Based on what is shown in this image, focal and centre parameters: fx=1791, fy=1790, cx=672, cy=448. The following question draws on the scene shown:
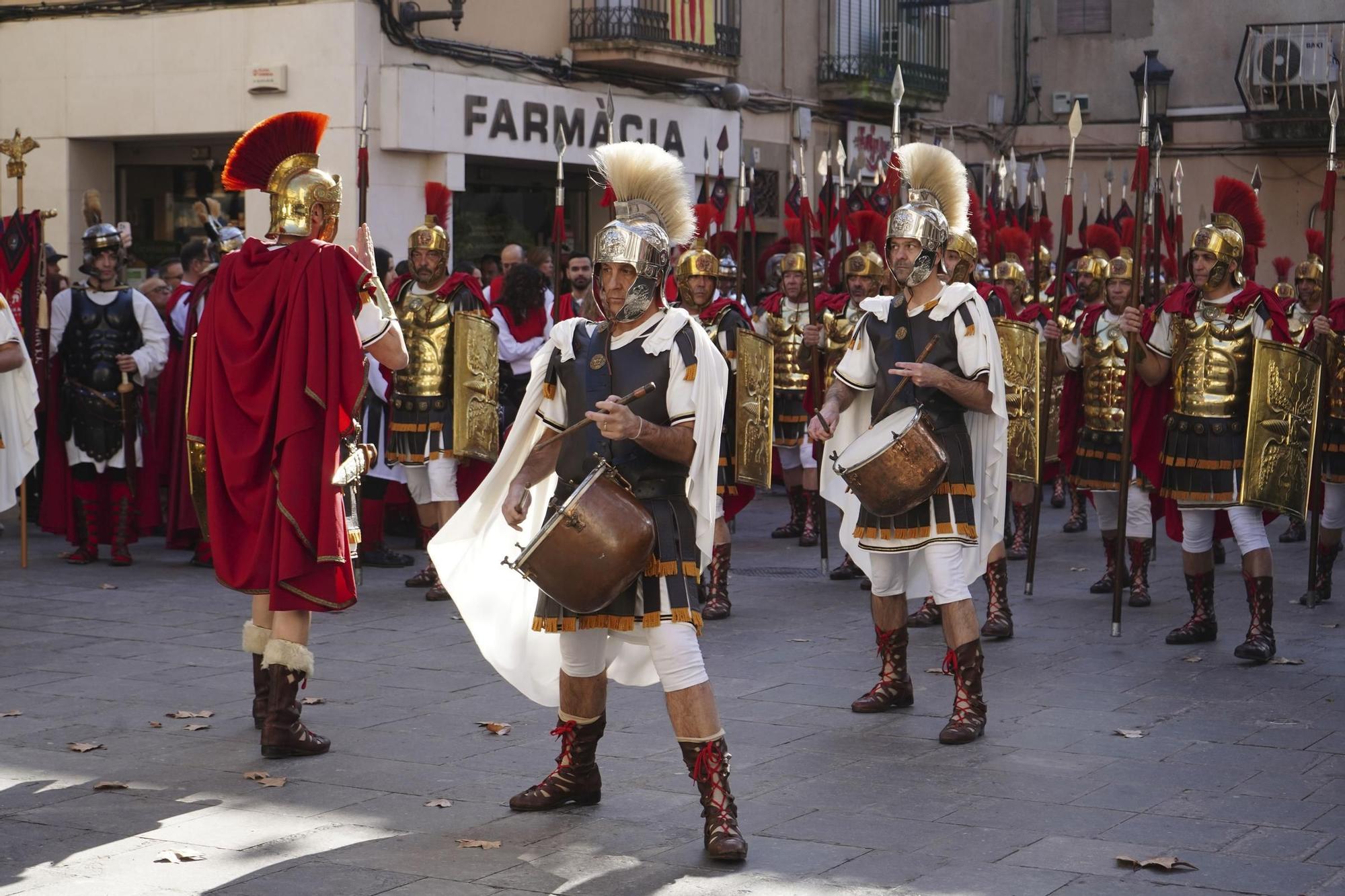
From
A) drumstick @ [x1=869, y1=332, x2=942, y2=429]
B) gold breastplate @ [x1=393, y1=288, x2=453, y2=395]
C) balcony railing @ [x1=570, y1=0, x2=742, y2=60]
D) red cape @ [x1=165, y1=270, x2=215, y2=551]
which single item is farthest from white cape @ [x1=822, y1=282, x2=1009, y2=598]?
balcony railing @ [x1=570, y1=0, x2=742, y2=60]

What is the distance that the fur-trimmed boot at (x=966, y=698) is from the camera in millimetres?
6449

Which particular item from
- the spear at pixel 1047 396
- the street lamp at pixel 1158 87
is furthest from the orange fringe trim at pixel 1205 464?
the street lamp at pixel 1158 87

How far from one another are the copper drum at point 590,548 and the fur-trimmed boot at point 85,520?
664 centimetres

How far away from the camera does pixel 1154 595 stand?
10.1 m

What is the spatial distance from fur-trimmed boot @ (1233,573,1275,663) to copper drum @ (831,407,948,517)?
2.32 m

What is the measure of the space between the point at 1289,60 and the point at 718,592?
1824cm

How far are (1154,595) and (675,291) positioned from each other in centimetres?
328

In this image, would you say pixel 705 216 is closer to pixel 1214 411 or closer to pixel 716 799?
pixel 1214 411

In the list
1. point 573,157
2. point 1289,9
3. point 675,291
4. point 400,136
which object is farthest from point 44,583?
point 1289,9

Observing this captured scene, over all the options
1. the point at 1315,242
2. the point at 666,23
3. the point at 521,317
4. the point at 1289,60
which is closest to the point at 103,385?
the point at 521,317

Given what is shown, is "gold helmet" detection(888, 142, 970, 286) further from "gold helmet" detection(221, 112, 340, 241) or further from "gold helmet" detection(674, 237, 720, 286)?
"gold helmet" detection(674, 237, 720, 286)

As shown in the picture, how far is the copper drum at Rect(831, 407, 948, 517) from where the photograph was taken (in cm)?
651

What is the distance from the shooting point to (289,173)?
6.41 meters

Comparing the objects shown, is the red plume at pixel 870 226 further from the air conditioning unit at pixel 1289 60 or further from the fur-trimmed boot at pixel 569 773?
the air conditioning unit at pixel 1289 60
